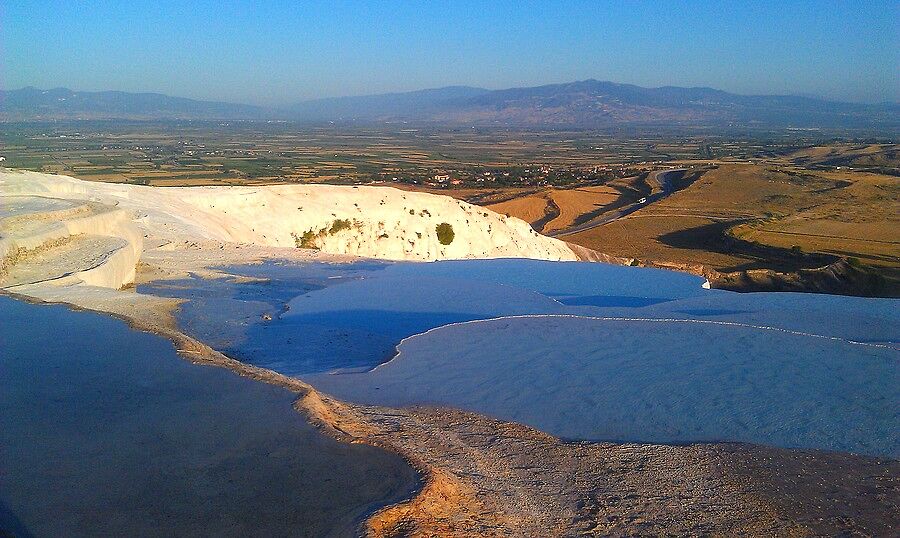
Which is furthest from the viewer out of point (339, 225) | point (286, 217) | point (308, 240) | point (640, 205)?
point (640, 205)

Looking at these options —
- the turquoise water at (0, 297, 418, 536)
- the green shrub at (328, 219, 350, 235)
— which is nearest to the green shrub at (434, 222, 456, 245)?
the green shrub at (328, 219, 350, 235)

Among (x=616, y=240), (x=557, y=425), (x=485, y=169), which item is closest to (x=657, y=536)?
(x=557, y=425)

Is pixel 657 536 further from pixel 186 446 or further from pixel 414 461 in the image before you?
pixel 186 446

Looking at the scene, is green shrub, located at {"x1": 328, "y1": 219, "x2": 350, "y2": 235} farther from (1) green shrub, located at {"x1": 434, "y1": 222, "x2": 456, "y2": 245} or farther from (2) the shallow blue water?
(2) the shallow blue water

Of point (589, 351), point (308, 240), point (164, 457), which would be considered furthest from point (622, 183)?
point (164, 457)

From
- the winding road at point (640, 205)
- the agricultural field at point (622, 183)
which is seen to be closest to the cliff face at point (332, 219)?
the agricultural field at point (622, 183)

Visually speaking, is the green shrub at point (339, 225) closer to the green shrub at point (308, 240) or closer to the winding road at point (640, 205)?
the green shrub at point (308, 240)

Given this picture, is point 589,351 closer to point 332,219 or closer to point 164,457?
point 164,457
